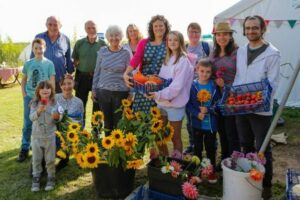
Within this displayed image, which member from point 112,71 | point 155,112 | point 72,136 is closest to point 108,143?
point 72,136

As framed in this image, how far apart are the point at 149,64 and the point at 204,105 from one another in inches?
28.3

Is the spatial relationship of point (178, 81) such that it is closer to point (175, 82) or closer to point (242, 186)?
point (175, 82)

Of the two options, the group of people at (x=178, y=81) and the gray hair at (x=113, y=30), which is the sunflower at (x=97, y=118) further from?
the gray hair at (x=113, y=30)

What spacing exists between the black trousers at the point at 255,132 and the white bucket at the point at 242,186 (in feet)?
1.05

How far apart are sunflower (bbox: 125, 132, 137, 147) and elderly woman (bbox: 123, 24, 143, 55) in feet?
5.50

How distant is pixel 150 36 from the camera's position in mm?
3750

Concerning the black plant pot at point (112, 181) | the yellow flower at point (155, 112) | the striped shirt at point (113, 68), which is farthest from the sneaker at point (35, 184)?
the yellow flower at point (155, 112)

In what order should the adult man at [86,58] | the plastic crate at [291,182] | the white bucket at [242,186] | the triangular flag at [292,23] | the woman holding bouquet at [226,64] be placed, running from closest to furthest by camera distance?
1. the plastic crate at [291,182]
2. the white bucket at [242,186]
3. the woman holding bouquet at [226,64]
4. the adult man at [86,58]
5. the triangular flag at [292,23]

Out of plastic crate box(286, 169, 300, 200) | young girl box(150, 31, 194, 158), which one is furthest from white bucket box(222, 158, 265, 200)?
young girl box(150, 31, 194, 158)

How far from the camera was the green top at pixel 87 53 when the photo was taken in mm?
4820

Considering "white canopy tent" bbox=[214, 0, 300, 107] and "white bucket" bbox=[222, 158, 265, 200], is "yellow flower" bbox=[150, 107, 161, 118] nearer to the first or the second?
"white bucket" bbox=[222, 158, 265, 200]

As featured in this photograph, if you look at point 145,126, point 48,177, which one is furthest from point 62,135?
point 145,126

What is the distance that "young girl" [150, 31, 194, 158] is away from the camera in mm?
3445

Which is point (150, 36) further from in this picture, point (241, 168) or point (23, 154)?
point (23, 154)
